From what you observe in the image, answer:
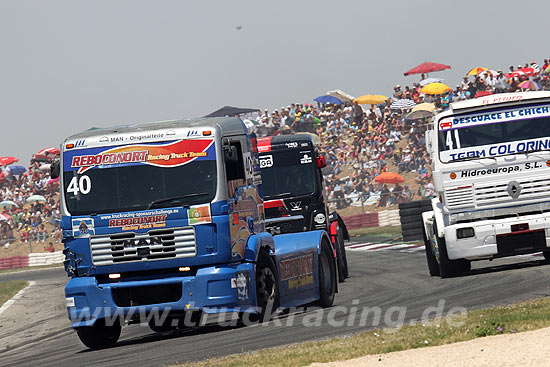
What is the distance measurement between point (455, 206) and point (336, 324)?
3.90m

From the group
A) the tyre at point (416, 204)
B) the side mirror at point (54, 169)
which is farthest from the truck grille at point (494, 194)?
the tyre at point (416, 204)

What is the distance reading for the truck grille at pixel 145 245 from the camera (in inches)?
441

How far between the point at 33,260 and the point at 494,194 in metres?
29.3

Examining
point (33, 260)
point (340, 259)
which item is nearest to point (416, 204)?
point (340, 259)

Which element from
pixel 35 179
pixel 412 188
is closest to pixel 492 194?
pixel 412 188

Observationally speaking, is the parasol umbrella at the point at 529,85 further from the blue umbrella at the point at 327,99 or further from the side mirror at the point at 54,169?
the side mirror at the point at 54,169

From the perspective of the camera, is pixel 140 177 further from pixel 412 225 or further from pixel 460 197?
pixel 412 225

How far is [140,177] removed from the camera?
450 inches

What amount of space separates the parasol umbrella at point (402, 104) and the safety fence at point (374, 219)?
4.66m

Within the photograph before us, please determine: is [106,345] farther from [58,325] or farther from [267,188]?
[267,188]

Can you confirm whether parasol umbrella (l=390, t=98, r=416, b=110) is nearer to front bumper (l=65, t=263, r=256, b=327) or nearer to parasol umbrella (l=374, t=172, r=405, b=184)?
parasol umbrella (l=374, t=172, r=405, b=184)

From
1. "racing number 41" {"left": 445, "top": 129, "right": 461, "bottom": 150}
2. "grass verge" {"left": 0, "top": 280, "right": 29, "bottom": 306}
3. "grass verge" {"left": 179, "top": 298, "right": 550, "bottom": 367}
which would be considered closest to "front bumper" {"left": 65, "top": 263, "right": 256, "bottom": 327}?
"grass verge" {"left": 179, "top": 298, "right": 550, "bottom": 367}

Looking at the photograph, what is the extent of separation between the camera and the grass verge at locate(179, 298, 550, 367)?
27.4 feet

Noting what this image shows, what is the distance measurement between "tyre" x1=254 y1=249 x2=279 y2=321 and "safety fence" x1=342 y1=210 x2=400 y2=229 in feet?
79.7
